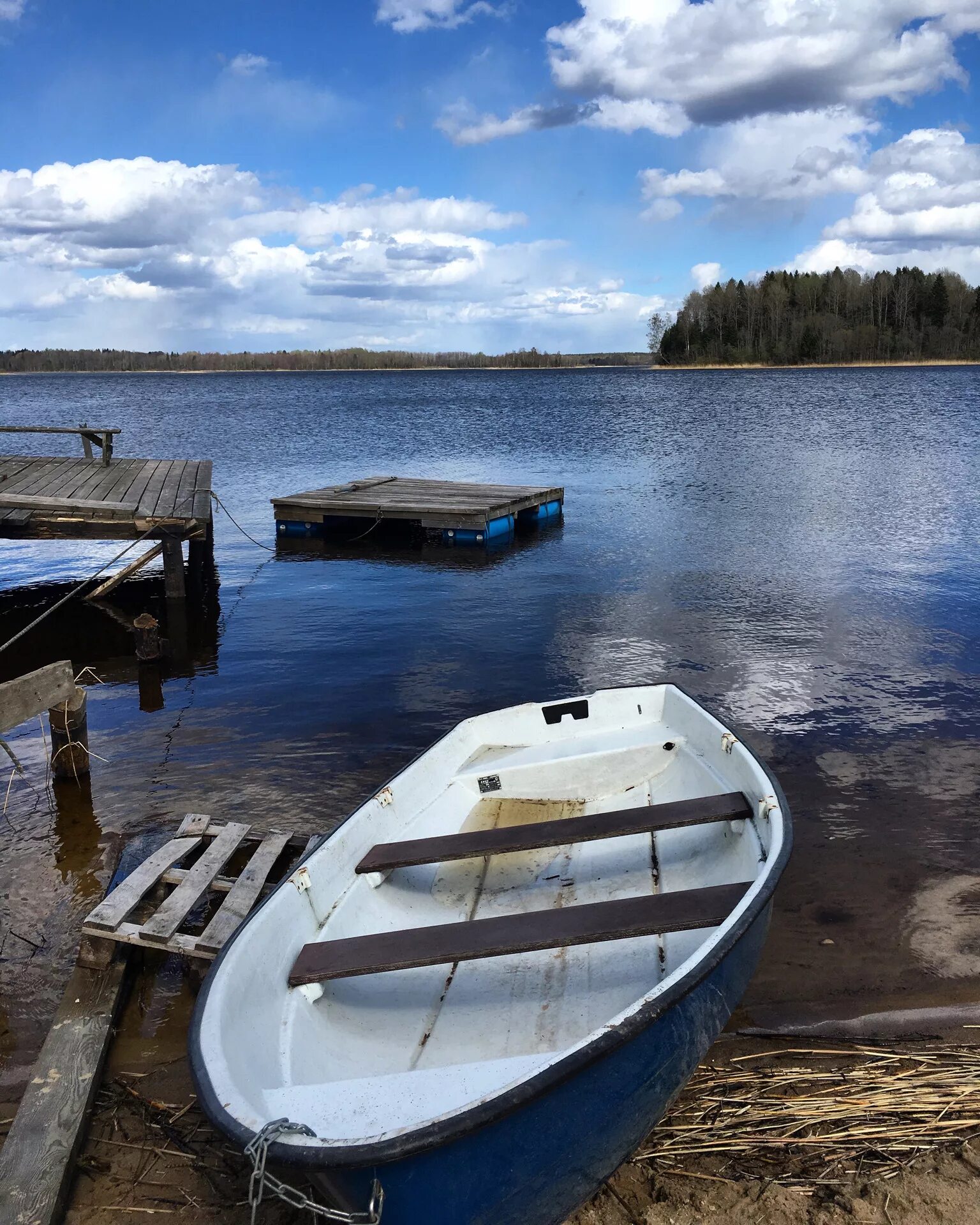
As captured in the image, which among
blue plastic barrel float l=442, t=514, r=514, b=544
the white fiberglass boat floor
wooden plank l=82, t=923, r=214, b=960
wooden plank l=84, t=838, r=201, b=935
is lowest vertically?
wooden plank l=82, t=923, r=214, b=960

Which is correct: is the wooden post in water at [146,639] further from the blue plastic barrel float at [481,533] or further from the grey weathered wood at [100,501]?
the blue plastic barrel float at [481,533]

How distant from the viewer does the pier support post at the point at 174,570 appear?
12.3m

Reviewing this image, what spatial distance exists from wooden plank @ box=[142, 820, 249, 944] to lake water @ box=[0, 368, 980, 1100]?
386mm

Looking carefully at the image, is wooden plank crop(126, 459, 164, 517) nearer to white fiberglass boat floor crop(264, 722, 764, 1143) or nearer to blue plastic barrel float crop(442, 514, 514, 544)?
blue plastic barrel float crop(442, 514, 514, 544)

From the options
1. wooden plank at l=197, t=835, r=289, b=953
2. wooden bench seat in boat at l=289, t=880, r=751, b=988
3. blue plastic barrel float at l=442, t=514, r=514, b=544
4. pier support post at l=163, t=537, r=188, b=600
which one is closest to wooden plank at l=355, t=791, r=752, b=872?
wooden bench seat in boat at l=289, t=880, r=751, b=988

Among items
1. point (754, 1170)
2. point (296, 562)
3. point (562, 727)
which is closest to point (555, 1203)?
point (754, 1170)

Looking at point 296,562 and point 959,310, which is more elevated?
point 959,310

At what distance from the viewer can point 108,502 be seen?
1151cm

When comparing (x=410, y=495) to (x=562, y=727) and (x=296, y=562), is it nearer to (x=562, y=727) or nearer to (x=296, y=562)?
(x=296, y=562)

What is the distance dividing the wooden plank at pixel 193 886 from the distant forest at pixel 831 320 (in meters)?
115

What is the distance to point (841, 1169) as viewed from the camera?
11.5 ft

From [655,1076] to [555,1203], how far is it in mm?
520

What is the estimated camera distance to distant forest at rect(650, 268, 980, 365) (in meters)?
105

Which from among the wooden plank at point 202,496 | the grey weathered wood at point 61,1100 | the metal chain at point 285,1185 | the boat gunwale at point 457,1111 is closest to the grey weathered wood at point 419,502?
the wooden plank at point 202,496
